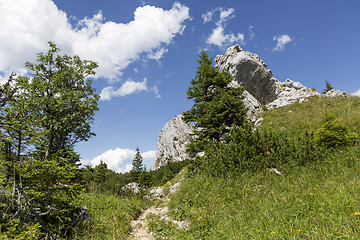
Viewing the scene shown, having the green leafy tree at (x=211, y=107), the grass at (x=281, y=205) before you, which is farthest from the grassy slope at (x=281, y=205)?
the green leafy tree at (x=211, y=107)

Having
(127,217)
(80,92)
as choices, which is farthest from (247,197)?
(80,92)

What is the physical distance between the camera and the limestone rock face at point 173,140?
46.2m

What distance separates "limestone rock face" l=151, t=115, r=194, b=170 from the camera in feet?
152

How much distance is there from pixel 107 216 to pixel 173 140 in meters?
42.1

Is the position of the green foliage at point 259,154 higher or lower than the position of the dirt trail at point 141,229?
higher

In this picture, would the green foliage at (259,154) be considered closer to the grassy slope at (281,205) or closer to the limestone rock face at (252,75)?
the grassy slope at (281,205)

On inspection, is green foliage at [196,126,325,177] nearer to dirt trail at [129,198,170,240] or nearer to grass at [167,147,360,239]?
grass at [167,147,360,239]

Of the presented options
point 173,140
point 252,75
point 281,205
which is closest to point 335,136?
point 281,205

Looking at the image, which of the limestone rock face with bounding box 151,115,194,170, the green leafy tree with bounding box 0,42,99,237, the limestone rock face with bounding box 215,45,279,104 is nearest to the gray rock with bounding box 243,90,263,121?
the limestone rock face with bounding box 215,45,279,104

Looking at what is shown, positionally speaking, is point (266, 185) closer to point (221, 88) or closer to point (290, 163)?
point (290, 163)

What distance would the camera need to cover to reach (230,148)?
31.3 ft

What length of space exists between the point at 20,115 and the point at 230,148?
891 cm

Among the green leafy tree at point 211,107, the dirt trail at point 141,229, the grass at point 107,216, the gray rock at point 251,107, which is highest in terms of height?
the gray rock at point 251,107

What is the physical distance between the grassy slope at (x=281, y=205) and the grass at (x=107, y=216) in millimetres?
1703
